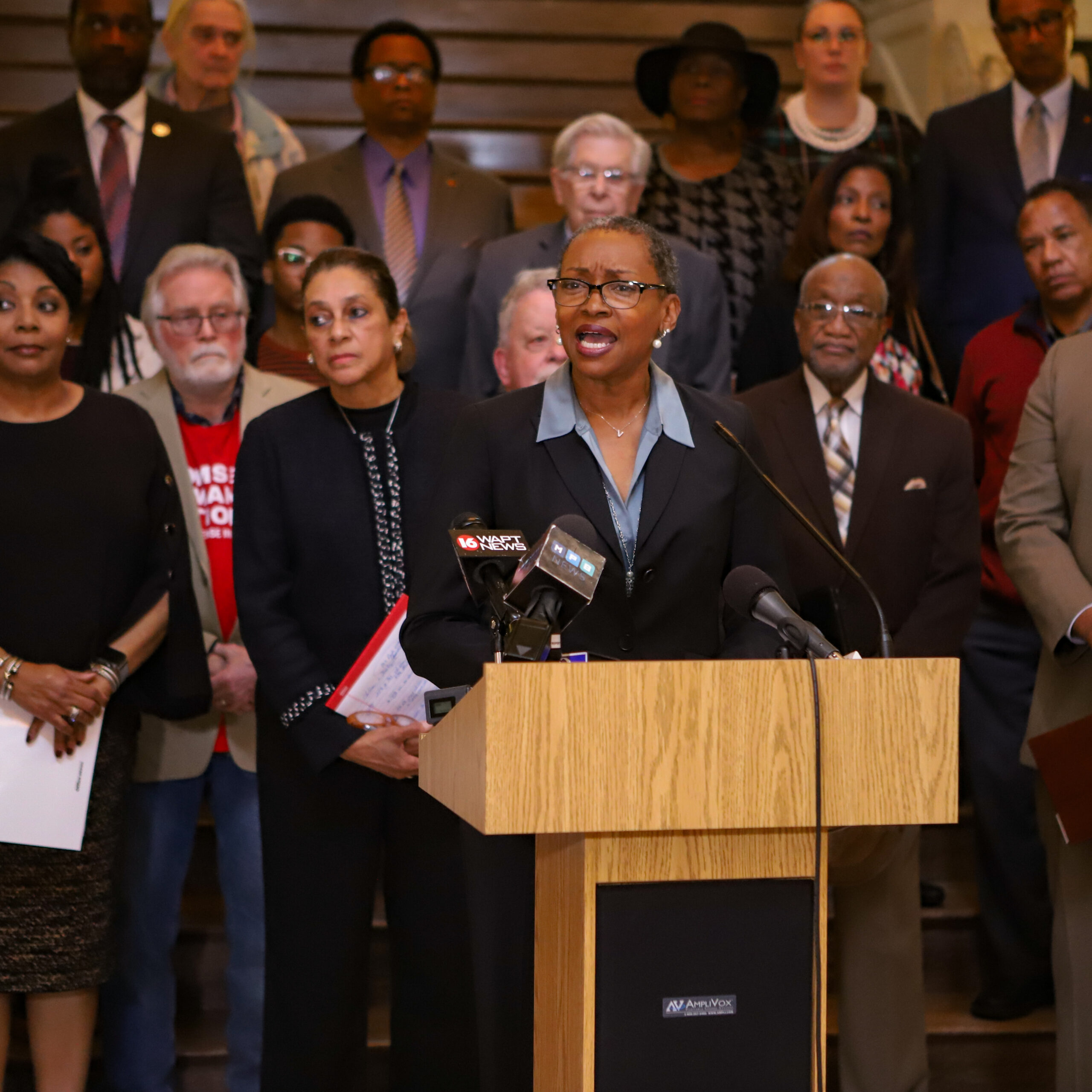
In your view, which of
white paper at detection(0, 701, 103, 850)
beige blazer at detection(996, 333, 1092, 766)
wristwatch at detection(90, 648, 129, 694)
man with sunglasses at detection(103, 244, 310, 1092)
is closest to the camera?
beige blazer at detection(996, 333, 1092, 766)

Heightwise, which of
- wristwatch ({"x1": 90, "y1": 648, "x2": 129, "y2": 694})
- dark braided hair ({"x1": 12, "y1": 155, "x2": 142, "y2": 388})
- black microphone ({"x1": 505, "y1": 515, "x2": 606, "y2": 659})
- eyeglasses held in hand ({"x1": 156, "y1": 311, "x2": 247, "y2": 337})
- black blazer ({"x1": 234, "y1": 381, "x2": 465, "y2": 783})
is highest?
dark braided hair ({"x1": 12, "y1": 155, "x2": 142, "y2": 388})

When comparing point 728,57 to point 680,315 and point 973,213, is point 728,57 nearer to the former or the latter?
point 973,213

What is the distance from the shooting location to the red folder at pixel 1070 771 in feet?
9.32

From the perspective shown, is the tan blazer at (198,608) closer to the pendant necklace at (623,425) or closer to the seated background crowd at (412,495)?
the seated background crowd at (412,495)

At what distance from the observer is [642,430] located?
2492 millimetres

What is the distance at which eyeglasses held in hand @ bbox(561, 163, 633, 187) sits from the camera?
14.1ft

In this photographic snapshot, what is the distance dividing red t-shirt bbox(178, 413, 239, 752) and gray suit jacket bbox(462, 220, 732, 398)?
0.68m

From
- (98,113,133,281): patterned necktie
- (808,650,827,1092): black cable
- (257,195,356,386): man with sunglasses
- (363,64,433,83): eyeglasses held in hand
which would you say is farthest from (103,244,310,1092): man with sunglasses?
(808,650,827,1092): black cable

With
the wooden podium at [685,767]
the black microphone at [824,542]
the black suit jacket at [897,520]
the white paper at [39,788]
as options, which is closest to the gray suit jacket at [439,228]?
the black suit jacket at [897,520]

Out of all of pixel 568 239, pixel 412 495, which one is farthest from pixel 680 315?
pixel 412 495

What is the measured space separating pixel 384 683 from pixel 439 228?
2.28 metres

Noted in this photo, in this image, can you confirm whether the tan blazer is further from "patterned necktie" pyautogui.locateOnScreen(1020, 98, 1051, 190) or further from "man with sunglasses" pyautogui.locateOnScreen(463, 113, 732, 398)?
"patterned necktie" pyautogui.locateOnScreen(1020, 98, 1051, 190)

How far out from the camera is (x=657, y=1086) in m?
1.85

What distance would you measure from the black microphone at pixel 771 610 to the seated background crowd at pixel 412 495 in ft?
1.07
